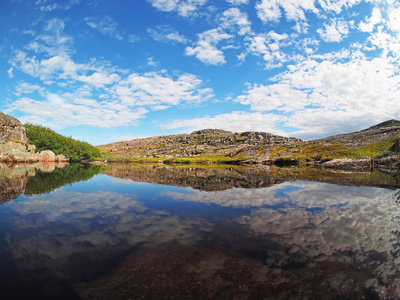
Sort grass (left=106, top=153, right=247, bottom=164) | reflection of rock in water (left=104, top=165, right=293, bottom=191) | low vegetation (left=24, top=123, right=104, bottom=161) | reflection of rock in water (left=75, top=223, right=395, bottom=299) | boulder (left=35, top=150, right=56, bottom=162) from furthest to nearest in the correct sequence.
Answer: grass (left=106, top=153, right=247, bottom=164), low vegetation (left=24, top=123, right=104, bottom=161), boulder (left=35, top=150, right=56, bottom=162), reflection of rock in water (left=104, top=165, right=293, bottom=191), reflection of rock in water (left=75, top=223, right=395, bottom=299)

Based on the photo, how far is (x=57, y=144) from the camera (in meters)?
123

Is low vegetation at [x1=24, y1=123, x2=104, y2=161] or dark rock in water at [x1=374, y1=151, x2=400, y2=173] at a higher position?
low vegetation at [x1=24, y1=123, x2=104, y2=161]

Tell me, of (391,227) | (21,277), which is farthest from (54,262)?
(391,227)

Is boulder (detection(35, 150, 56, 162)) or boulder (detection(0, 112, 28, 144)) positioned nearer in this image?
boulder (detection(0, 112, 28, 144))

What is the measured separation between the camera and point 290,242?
9.65m

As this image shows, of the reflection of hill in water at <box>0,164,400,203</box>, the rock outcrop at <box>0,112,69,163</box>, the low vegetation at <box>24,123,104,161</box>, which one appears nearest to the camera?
the reflection of hill in water at <box>0,164,400,203</box>

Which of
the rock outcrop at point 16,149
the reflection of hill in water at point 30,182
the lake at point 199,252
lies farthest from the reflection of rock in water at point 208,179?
the rock outcrop at point 16,149

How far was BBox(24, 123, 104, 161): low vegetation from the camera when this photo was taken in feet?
383

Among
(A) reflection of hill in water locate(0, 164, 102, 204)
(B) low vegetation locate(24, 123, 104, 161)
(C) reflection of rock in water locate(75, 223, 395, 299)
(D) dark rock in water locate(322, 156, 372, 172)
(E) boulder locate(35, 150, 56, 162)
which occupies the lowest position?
(D) dark rock in water locate(322, 156, 372, 172)

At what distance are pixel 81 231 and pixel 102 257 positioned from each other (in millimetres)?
3803

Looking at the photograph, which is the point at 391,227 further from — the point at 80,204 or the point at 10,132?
the point at 10,132

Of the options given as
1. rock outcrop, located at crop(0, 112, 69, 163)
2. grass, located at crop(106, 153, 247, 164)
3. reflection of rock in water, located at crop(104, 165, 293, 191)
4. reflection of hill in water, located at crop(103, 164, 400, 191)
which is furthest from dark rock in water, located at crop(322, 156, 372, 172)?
rock outcrop, located at crop(0, 112, 69, 163)

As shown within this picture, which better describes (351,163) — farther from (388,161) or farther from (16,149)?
(16,149)

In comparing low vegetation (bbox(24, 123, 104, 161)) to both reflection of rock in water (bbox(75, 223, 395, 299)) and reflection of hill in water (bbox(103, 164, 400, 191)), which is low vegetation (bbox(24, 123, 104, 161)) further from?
reflection of rock in water (bbox(75, 223, 395, 299))
